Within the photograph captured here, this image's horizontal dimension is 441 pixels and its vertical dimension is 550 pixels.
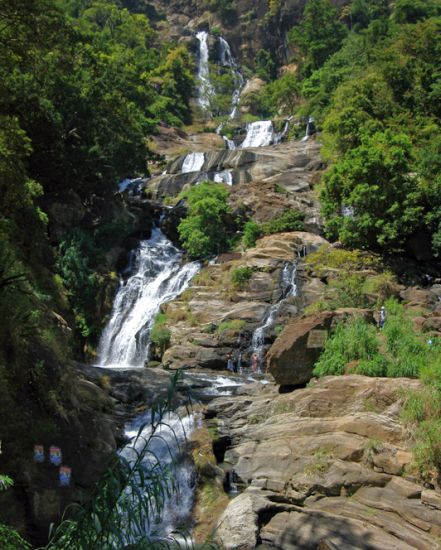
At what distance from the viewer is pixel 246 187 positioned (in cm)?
3716

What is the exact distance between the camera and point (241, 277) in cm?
2686

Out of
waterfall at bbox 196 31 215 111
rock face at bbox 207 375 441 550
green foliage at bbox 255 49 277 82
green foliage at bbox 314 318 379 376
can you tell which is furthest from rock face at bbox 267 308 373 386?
green foliage at bbox 255 49 277 82

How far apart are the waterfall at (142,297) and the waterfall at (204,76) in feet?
124

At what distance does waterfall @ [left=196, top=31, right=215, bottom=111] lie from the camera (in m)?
67.8

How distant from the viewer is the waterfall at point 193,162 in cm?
4484

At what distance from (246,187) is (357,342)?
2349 cm

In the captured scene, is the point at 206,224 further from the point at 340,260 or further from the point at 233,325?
the point at 233,325

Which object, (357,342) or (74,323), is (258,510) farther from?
(74,323)

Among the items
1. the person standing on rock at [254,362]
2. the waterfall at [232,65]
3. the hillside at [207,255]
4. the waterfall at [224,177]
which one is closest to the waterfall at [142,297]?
the hillside at [207,255]

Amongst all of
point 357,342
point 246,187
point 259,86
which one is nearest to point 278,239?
point 246,187

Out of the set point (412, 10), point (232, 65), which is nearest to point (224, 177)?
point (412, 10)

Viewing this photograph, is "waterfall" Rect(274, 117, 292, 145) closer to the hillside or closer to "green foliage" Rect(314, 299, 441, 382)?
the hillside

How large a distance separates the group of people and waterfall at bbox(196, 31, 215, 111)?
4881 cm

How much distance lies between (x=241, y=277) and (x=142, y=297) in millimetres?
5513
